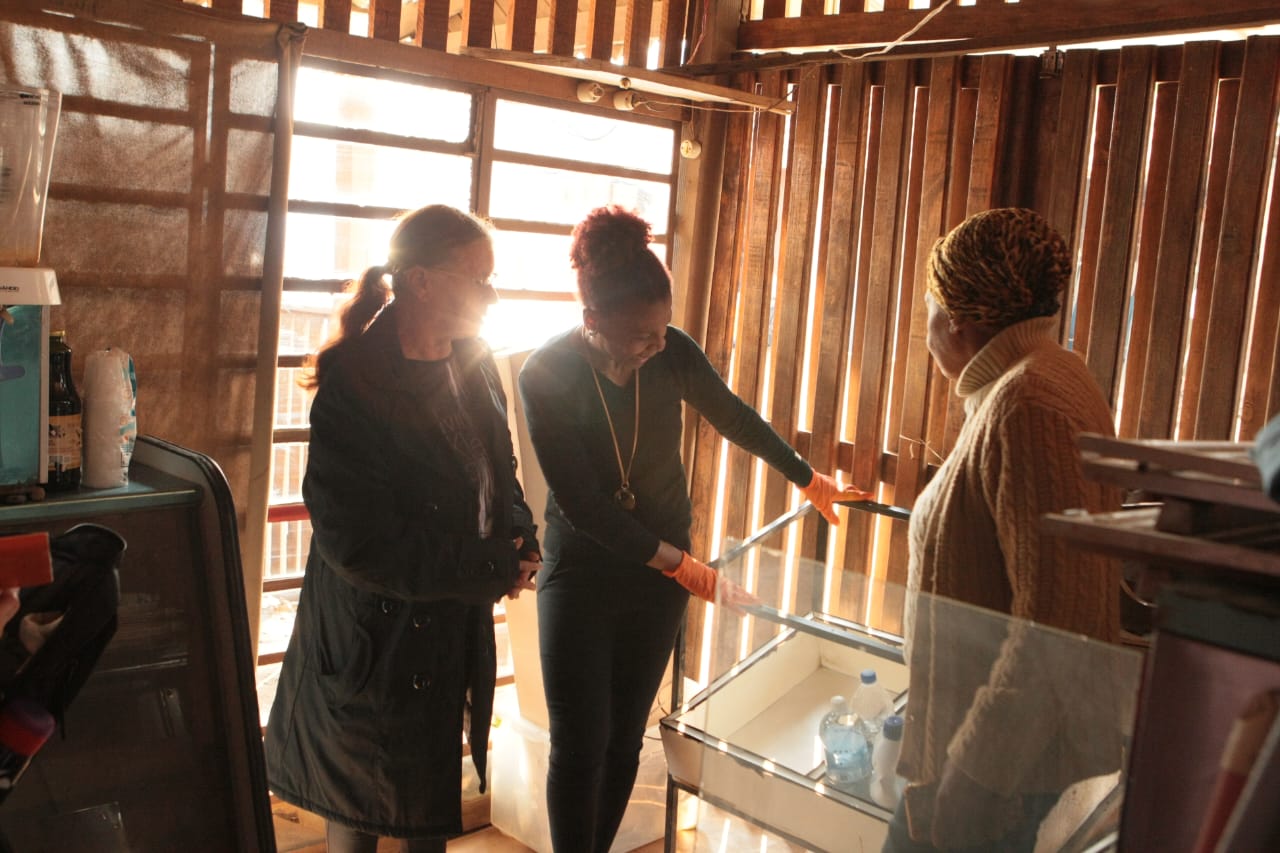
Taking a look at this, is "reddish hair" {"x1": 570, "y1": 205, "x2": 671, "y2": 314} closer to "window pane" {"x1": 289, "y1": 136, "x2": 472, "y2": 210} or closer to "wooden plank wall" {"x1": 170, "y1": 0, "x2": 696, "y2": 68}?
"window pane" {"x1": 289, "y1": 136, "x2": 472, "y2": 210}

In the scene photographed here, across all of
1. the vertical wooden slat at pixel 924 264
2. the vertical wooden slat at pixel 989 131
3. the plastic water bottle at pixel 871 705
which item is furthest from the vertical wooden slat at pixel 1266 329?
the plastic water bottle at pixel 871 705

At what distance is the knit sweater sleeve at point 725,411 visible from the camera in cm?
267

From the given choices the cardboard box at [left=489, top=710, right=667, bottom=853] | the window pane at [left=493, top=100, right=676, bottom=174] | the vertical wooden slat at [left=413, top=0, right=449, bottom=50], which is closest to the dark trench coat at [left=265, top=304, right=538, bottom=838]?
the cardboard box at [left=489, top=710, right=667, bottom=853]

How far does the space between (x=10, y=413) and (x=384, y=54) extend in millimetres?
1582

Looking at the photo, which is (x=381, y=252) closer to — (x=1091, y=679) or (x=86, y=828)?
(x=86, y=828)

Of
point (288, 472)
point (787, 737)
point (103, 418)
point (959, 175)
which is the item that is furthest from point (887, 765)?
point (288, 472)

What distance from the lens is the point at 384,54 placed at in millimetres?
3053

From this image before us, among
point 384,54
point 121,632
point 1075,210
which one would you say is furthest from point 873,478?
point 121,632

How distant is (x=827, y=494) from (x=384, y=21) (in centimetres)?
182

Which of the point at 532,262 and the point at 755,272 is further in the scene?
the point at 755,272

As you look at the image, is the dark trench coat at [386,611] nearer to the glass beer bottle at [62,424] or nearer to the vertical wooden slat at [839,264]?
the glass beer bottle at [62,424]

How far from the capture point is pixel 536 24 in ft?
11.7

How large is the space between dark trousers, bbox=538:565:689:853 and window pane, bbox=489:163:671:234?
136cm

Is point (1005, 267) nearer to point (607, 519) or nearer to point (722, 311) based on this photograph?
point (607, 519)
